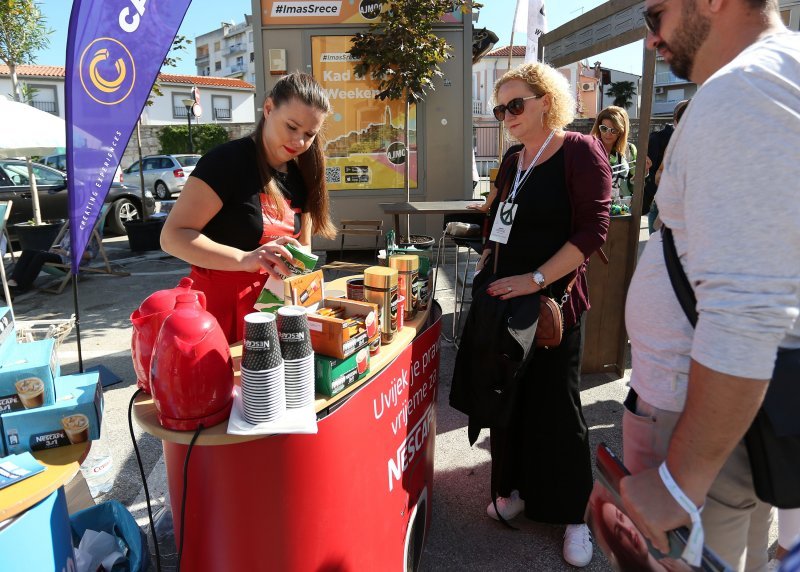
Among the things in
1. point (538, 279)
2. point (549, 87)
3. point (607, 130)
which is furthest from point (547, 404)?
point (607, 130)

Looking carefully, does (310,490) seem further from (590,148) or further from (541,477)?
(590,148)

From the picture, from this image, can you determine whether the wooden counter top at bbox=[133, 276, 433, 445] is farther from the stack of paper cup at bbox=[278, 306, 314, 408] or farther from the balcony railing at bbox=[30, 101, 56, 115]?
the balcony railing at bbox=[30, 101, 56, 115]

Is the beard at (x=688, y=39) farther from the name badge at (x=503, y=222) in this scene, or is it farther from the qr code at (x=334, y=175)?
the qr code at (x=334, y=175)

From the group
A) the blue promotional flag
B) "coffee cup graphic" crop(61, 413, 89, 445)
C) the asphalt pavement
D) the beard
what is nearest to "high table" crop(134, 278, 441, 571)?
"coffee cup graphic" crop(61, 413, 89, 445)

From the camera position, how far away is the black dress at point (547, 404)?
2.05 metres

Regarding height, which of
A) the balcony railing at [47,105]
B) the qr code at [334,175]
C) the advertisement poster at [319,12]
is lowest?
the qr code at [334,175]

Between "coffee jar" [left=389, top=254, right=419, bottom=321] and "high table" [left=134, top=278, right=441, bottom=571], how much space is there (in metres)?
0.27

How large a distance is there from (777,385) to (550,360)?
4.25 ft

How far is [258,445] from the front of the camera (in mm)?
1322

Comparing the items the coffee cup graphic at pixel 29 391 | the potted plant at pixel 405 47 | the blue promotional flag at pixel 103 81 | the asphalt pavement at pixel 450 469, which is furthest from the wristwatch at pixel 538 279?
the potted plant at pixel 405 47

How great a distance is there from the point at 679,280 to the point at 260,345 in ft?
2.90

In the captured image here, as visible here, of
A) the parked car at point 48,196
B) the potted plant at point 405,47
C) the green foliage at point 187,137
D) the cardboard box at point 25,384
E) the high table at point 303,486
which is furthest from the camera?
the green foliage at point 187,137

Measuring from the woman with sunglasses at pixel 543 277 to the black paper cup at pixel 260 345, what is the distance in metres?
0.99

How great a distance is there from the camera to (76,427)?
5.13 feet
